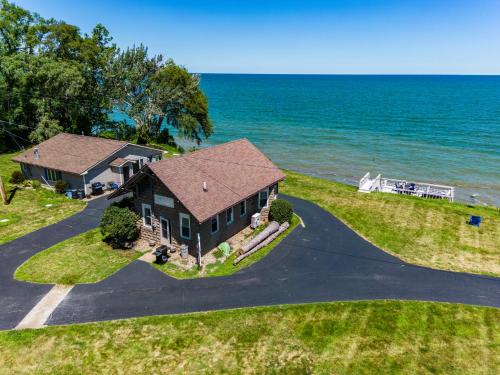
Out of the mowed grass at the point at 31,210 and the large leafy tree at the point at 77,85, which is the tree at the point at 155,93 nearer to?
the large leafy tree at the point at 77,85

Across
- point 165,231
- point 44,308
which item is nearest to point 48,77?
point 165,231

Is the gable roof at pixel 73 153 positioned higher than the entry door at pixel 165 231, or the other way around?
the gable roof at pixel 73 153

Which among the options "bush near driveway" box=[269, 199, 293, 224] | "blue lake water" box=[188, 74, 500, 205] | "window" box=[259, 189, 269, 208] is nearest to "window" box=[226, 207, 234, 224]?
"bush near driveway" box=[269, 199, 293, 224]

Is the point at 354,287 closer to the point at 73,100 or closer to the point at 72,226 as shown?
the point at 72,226

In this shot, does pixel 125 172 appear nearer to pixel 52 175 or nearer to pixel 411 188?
pixel 52 175

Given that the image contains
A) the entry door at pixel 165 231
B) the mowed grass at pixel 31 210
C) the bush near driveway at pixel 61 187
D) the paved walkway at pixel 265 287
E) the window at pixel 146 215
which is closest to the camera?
the paved walkway at pixel 265 287

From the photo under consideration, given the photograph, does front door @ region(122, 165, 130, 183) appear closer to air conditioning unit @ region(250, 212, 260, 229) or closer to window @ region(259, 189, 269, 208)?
window @ region(259, 189, 269, 208)

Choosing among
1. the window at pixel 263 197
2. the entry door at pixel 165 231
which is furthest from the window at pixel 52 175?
the window at pixel 263 197
